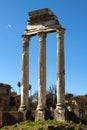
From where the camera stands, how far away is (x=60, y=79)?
101 ft

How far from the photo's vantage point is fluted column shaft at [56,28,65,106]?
30531 mm

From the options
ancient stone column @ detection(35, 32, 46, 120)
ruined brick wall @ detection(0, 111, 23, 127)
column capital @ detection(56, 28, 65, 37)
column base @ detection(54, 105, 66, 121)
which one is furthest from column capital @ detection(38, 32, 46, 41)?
ruined brick wall @ detection(0, 111, 23, 127)

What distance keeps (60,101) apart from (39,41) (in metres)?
6.39

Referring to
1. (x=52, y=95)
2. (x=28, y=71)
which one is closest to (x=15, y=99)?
(x=52, y=95)

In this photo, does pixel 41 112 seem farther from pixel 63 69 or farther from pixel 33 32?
pixel 33 32

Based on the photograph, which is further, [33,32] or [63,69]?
[33,32]

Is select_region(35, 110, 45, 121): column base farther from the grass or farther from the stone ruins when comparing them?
the grass

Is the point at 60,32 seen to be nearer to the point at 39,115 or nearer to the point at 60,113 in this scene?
the point at 60,113

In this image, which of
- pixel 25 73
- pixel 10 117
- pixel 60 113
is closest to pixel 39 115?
pixel 60 113

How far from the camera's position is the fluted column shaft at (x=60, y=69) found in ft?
100

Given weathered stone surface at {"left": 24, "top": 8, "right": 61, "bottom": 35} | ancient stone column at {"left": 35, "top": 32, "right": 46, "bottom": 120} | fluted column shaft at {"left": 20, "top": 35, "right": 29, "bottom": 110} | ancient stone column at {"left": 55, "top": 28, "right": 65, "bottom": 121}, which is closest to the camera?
ancient stone column at {"left": 55, "top": 28, "right": 65, "bottom": 121}

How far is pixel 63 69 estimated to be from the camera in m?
31.2

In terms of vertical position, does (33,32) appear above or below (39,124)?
above

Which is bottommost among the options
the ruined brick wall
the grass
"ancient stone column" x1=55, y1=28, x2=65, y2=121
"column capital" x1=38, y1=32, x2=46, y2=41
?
the grass
